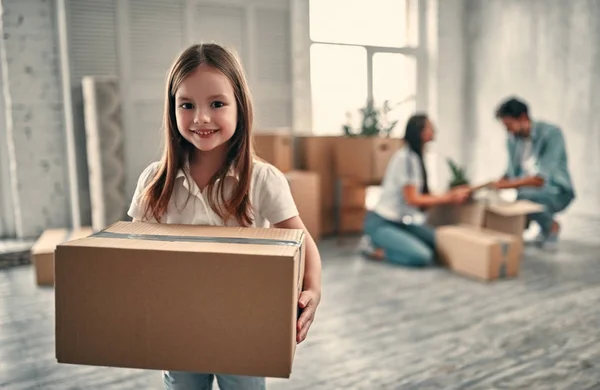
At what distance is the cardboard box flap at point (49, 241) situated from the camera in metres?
2.91

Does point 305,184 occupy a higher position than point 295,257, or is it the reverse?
point 295,257

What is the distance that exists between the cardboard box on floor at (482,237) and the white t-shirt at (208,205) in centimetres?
208

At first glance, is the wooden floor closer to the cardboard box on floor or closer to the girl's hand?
the cardboard box on floor

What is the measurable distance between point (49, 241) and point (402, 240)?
2.09m

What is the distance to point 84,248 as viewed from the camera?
79cm

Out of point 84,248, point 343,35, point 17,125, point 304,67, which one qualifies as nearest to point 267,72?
point 304,67


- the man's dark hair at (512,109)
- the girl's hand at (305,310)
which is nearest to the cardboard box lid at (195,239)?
the girl's hand at (305,310)

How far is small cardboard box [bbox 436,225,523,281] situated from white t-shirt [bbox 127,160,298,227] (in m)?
2.08

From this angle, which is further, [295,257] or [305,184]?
[305,184]

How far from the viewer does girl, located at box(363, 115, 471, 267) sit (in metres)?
3.21

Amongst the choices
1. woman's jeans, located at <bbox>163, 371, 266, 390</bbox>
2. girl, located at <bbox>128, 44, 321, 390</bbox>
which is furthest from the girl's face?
woman's jeans, located at <bbox>163, 371, 266, 390</bbox>

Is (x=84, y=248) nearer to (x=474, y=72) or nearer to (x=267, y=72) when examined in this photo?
(x=267, y=72)

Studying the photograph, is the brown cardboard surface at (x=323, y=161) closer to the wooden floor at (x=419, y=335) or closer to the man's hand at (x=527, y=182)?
the wooden floor at (x=419, y=335)

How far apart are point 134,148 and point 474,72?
148 inches
